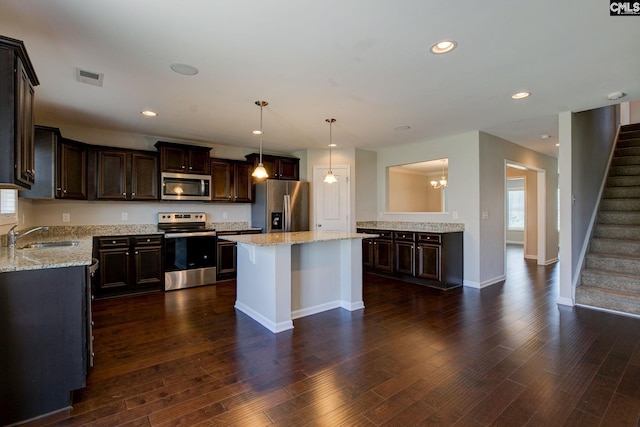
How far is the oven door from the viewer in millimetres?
4770

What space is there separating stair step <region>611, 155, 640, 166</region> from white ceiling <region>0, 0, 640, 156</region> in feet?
8.06

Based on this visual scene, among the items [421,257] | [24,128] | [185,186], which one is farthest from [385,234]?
[24,128]

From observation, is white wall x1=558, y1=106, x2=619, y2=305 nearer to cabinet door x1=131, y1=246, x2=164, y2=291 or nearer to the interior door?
the interior door

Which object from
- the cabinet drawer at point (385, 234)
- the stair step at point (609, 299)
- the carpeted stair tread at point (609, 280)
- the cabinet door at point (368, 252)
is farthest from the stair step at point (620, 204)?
the cabinet door at point (368, 252)

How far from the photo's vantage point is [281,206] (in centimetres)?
566

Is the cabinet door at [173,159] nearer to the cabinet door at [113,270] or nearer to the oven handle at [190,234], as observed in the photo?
the oven handle at [190,234]

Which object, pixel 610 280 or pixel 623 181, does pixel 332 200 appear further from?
pixel 623 181

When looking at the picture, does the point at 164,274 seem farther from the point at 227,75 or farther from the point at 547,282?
the point at 547,282

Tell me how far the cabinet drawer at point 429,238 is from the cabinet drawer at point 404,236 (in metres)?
0.15

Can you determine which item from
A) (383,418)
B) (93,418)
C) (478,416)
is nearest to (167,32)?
(93,418)

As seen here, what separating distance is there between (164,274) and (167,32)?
141 inches

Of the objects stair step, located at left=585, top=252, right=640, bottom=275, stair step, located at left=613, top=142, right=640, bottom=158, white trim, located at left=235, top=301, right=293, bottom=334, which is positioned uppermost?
stair step, located at left=613, top=142, right=640, bottom=158

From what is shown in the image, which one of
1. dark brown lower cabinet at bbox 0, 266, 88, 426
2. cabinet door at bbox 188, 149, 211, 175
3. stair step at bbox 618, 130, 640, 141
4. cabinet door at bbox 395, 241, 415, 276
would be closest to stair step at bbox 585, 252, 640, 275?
cabinet door at bbox 395, 241, 415, 276

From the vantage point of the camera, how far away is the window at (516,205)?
10477 mm
